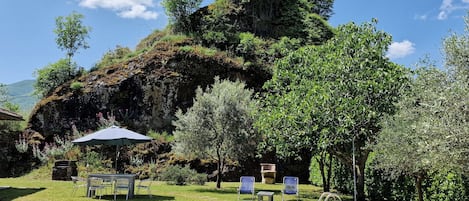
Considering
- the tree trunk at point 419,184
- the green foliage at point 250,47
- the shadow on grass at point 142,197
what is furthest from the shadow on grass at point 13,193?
the green foliage at point 250,47

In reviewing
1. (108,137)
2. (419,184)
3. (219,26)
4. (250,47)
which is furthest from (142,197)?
(219,26)

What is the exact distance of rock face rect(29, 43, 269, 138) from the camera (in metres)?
24.0

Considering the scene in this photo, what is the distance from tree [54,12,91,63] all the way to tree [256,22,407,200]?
19.6 metres

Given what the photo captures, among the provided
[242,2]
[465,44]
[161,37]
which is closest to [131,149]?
[161,37]

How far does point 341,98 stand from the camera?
1199 cm

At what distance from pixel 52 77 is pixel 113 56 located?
182 inches

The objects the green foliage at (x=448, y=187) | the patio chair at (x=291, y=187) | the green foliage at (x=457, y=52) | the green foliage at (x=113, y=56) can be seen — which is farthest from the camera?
the green foliage at (x=113, y=56)

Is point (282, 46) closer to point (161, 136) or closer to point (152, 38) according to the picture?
point (152, 38)

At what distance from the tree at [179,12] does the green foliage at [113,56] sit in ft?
14.0

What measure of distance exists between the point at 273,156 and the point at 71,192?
11.7m

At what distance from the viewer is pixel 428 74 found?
851 cm

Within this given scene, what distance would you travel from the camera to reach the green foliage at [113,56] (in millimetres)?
27831

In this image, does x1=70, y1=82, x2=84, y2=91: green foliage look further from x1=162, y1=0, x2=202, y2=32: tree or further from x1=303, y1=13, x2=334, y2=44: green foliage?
x1=303, y1=13, x2=334, y2=44: green foliage

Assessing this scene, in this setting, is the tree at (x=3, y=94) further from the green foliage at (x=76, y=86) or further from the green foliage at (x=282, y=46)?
the green foliage at (x=282, y=46)
